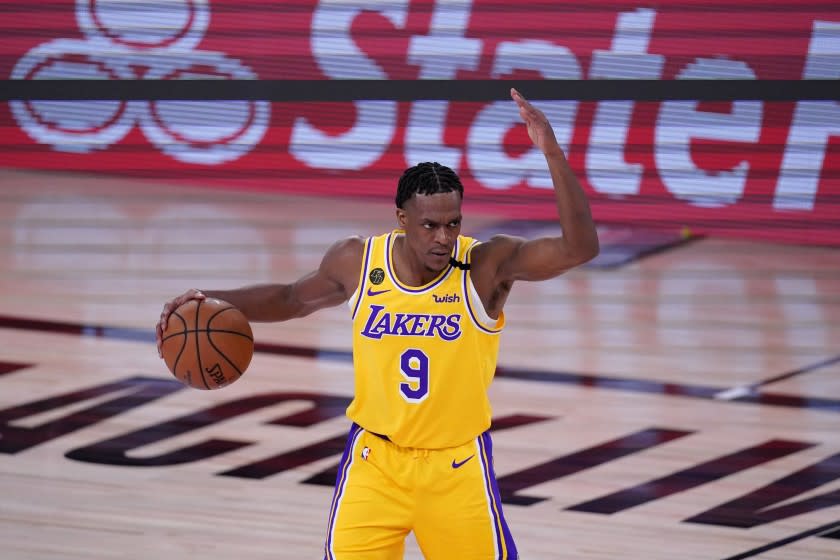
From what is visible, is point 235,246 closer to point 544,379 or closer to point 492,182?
point 492,182

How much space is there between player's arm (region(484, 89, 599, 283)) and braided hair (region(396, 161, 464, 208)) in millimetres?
263

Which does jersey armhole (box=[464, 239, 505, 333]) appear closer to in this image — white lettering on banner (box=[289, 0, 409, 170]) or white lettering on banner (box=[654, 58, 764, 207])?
white lettering on banner (box=[289, 0, 409, 170])

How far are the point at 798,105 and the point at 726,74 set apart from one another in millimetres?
1107

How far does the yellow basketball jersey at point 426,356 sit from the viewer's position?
4027 millimetres

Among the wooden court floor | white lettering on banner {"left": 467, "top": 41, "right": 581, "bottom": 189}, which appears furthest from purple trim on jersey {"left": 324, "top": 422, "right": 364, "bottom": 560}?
white lettering on banner {"left": 467, "top": 41, "right": 581, "bottom": 189}

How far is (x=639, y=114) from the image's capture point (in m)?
10.3

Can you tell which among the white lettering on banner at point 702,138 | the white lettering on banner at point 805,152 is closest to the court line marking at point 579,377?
the white lettering on banner at point 805,152

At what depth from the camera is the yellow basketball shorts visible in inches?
158

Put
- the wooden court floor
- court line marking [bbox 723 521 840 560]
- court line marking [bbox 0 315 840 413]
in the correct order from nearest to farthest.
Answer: court line marking [bbox 723 521 840 560], the wooden court floor, court line marking [bbox 0 315 840 413]

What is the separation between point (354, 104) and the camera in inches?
424

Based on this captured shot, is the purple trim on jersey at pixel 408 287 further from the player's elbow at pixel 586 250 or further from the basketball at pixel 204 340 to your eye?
the basketball at pixel 204 340

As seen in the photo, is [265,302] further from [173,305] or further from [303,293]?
[173,305]

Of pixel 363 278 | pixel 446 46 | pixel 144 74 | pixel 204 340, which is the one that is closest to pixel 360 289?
pixel 363 278

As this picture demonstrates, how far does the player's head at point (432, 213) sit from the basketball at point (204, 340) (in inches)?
26.9
